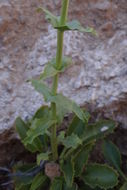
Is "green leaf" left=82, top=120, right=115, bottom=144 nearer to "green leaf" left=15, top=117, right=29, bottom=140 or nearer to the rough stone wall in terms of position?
the rough stone wall

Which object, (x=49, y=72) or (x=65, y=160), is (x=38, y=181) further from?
(x=49, y=72)

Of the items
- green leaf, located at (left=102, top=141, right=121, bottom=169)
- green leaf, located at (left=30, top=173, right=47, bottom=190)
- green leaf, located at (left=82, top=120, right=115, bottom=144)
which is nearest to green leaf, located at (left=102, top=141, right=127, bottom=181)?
green leaf, located at (left=102, top=141, right=121, bottom=169)

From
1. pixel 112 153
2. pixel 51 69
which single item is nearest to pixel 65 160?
pixel 112 153

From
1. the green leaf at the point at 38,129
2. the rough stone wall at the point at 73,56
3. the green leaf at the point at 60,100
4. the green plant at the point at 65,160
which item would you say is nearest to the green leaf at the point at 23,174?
the green plant at the point at 65,160

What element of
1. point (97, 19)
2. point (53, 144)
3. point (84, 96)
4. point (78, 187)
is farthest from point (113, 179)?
point (97, 19)

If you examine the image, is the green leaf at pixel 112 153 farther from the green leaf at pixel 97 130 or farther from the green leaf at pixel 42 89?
the green leaf at pixel 42 89
